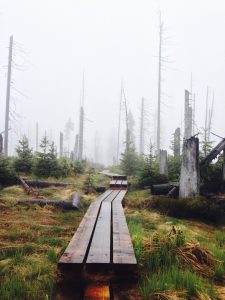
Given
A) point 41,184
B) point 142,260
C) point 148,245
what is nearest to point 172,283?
point 142,260

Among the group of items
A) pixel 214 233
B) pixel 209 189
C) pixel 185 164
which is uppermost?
pixel 185 164

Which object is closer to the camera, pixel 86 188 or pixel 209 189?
pixel 209 189

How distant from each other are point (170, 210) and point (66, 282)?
6860 millimetres

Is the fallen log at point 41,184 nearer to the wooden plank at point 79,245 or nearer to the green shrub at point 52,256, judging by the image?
the wooden plank at point 79,245

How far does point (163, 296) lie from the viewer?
340 centimetres

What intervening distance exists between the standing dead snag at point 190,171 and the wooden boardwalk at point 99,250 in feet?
17.0

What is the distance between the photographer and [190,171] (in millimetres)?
11461

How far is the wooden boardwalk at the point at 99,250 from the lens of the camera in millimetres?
3742

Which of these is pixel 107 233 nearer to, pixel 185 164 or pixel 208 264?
pixel 208 264

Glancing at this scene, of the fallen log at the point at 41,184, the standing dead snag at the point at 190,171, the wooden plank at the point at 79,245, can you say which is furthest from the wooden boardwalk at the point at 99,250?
the fallen log at the point at 41,184

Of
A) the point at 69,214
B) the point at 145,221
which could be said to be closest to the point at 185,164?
the point at 145,221

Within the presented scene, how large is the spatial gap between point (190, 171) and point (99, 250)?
776cm

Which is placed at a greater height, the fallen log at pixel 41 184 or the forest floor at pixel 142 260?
the fallen log at pixel 41 184

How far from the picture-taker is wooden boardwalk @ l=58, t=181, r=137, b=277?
3742mm
